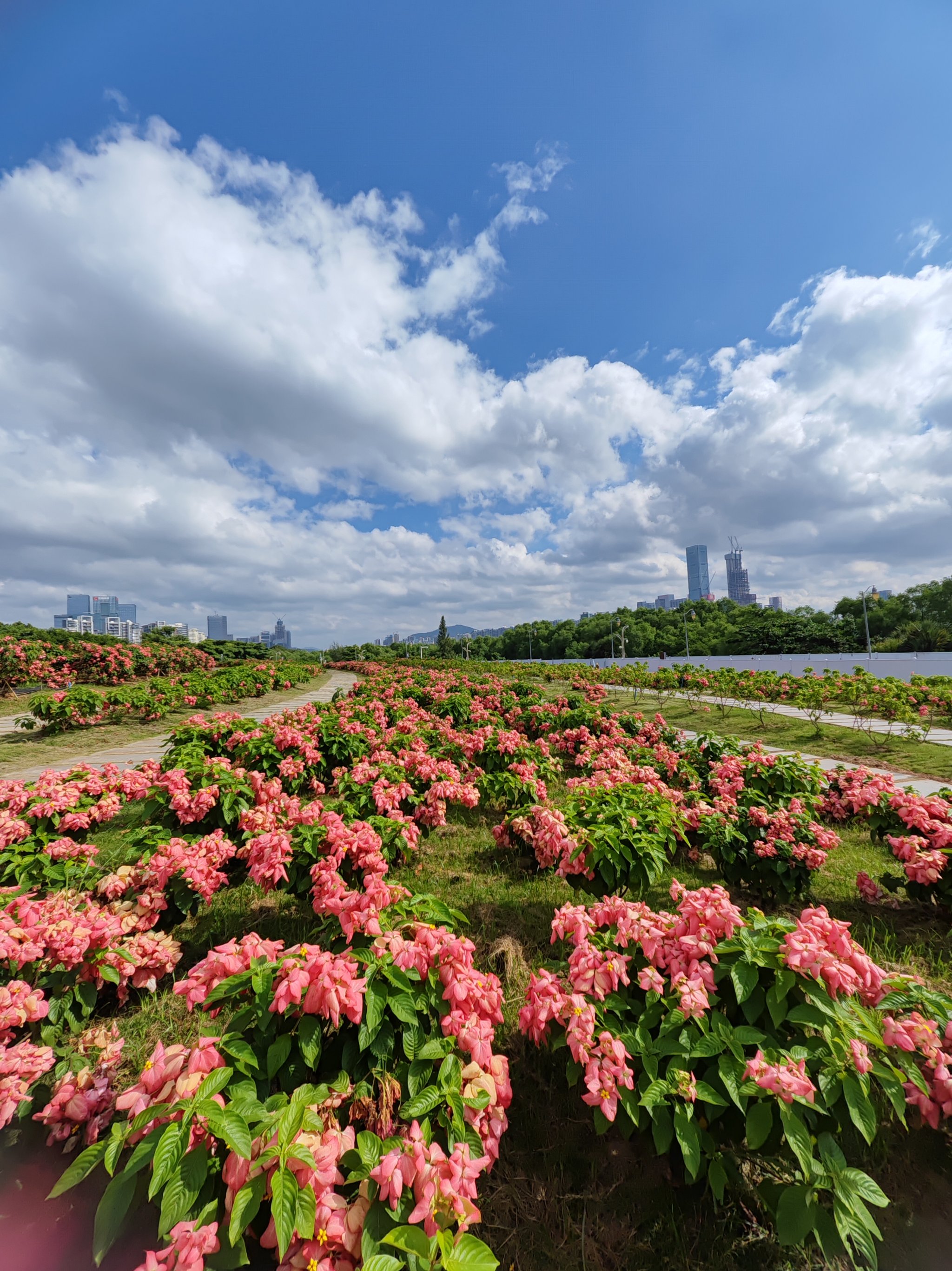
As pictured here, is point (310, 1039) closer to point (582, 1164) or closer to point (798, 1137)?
point (582, 1164)

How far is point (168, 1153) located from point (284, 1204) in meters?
0.30

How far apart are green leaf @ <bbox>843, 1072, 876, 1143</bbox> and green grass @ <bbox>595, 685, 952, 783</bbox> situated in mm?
5339

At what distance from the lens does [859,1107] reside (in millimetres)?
1327

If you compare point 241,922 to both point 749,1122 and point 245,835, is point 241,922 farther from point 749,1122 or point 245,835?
point 749,1122

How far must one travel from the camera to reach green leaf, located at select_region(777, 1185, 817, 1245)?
1.21 metres

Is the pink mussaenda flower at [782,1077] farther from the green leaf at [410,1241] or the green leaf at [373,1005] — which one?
the green leaf at [373,1005]

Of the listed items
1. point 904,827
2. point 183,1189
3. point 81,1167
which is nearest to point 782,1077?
point 183,1189

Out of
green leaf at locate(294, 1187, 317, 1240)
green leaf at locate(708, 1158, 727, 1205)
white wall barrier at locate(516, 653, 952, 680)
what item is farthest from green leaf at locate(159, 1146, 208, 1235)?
white wall barrier at locate(516, 653, 952, 680)

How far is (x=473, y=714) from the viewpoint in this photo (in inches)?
268

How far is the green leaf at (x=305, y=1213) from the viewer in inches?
40.7

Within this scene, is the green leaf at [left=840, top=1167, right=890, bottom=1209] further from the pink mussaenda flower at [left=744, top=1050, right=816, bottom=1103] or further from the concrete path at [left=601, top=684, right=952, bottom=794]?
the concrete path at [left=601, top=684, right=952, bottom=794]

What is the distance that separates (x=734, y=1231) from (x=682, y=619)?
62.5 metres

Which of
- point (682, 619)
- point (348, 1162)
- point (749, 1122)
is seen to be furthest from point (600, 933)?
point (682, 619)

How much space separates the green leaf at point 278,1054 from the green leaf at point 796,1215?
1.39m
